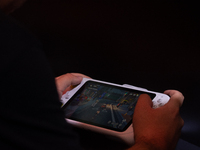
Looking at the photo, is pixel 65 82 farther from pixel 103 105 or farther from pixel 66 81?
pixel 103 105

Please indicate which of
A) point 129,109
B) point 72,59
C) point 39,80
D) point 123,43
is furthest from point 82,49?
point 39,80

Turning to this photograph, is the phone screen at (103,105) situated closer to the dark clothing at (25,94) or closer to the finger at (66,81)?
the finger at (66,81)

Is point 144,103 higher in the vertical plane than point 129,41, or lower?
lower

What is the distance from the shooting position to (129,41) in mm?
702

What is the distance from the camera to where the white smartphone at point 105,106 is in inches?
22.8

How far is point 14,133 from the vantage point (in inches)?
10.7

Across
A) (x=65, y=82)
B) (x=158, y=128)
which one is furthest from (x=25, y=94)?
(x=65, y=82)

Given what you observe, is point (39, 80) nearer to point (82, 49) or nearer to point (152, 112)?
point (152, 112)

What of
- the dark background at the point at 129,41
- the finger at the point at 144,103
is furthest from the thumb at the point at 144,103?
the dark background at the point at 129,41

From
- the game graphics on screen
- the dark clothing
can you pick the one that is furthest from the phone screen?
the dark clothing

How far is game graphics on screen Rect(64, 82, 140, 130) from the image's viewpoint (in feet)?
1.97

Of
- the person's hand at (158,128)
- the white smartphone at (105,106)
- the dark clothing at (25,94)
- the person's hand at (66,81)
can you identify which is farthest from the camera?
the person's hand at (66,81)

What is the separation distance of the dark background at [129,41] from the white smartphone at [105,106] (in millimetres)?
97

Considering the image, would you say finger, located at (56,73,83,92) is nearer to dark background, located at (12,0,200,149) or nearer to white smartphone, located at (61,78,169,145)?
white smartphone, located at (61,78,169,145)
